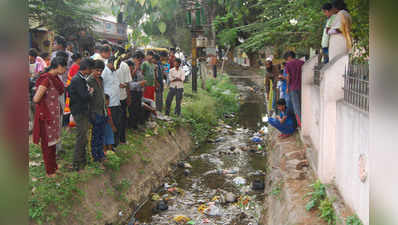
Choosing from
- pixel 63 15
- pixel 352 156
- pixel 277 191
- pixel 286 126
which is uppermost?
pixel 63 15

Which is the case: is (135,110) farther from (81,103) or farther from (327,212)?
(327,212)

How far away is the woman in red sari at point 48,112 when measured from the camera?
476cm

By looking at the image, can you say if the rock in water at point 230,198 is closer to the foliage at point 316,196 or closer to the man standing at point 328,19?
the foliage at point 316,196

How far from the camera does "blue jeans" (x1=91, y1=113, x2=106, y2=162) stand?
5721 mm

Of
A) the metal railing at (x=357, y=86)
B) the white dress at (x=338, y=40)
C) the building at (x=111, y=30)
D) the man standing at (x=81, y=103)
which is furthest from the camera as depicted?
the building at (x=111, y=30)

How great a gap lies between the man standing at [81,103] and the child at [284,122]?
155 inches

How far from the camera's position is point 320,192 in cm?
443

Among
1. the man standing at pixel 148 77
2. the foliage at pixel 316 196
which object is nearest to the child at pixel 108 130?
the man standing at pixel 148 77

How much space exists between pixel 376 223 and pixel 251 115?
45.7ft

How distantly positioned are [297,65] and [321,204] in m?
4.19

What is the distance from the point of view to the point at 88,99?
530 centimetres

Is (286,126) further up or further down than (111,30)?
further down

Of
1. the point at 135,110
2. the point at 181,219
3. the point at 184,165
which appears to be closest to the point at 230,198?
the point at 181,219

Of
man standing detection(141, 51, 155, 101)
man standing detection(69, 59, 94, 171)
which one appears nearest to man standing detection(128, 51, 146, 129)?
man standing detection(141, 51, 155, 101)
